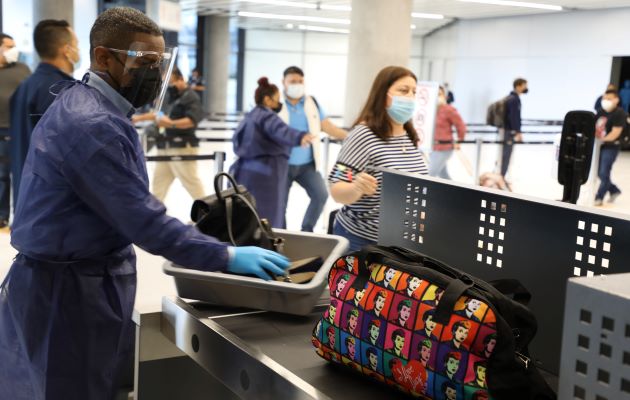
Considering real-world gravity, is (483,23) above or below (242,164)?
above

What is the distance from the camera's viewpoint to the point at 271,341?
1.98 metres

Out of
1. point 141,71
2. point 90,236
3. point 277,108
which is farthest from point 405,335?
point 277,108

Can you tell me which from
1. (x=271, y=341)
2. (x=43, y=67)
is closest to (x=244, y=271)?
(x=271, y=341)

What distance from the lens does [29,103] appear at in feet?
16.6

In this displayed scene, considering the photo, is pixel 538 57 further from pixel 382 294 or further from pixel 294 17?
pixel 382 294

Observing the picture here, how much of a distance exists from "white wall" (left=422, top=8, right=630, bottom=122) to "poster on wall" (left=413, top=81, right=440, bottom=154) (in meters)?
11.9

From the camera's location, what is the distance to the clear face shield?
2088 mm

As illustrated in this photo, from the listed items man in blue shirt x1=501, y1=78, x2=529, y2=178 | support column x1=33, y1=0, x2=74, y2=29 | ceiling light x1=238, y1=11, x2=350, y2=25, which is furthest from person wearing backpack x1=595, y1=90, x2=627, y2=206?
ceiling light x1=238, y1=11, x2=350, y2=25

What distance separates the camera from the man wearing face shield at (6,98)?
7254 millimetres

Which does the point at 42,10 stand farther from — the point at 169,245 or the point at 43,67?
the point at 169,245

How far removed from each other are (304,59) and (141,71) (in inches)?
1020

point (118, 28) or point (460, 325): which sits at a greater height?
point (118, 28)

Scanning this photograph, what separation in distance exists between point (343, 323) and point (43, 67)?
3905 mm

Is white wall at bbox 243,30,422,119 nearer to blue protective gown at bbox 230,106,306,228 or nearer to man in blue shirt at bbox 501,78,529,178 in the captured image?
man in blue shirt at bbox 501,78,529,178
